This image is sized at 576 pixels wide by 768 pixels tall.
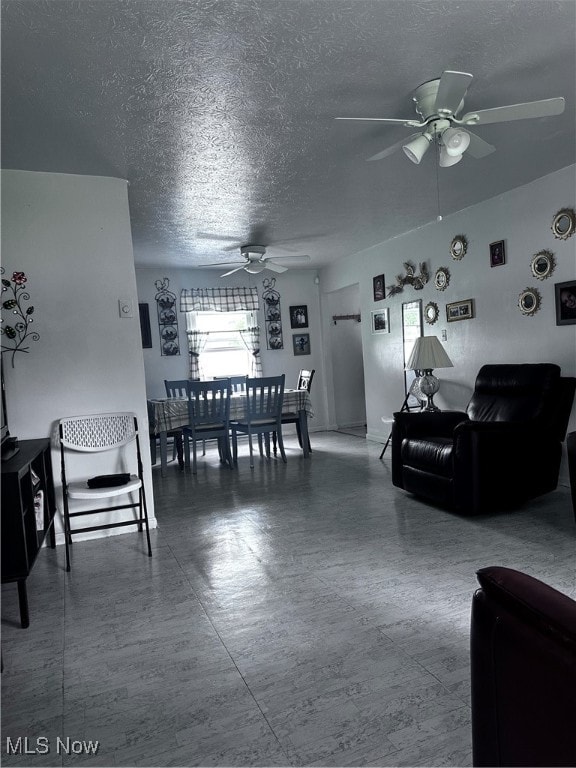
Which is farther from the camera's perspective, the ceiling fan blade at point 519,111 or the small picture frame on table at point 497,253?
the small picture frame on table at point 497,253

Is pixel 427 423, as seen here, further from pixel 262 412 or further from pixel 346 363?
pixel 346 363

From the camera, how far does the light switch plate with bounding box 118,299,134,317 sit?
11.9 feet

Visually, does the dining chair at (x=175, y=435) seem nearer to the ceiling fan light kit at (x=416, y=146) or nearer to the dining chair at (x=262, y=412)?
the dining chair at (x=262, y=412)

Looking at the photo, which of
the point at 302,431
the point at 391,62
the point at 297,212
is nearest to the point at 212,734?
the point at 391,62

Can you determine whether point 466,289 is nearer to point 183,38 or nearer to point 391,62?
point 391,62

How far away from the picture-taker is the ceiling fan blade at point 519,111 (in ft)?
7.38

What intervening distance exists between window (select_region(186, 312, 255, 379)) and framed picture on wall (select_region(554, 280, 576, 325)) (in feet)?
14.2

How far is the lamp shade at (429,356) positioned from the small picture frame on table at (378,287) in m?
1.65

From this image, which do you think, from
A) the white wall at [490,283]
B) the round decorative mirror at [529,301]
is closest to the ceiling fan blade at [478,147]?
the white wall at [490,283]

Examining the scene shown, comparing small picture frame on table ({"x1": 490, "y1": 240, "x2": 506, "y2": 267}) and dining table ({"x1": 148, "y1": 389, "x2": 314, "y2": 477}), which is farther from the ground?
small picture frame on table ({"x1": 490, "y1": 240, "x2": 506, "y2": 267})

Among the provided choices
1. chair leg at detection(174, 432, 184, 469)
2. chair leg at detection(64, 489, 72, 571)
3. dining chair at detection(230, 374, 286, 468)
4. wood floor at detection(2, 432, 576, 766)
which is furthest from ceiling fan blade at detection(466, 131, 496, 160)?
chair leg at detection(174, 432, 184, 469)

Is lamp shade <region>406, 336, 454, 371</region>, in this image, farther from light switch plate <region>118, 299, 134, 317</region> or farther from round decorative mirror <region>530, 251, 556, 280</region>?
light switch plate <region>118, 299, 134, 317</region>

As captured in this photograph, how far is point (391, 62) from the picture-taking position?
2.36 meters

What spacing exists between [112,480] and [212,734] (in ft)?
6.08
